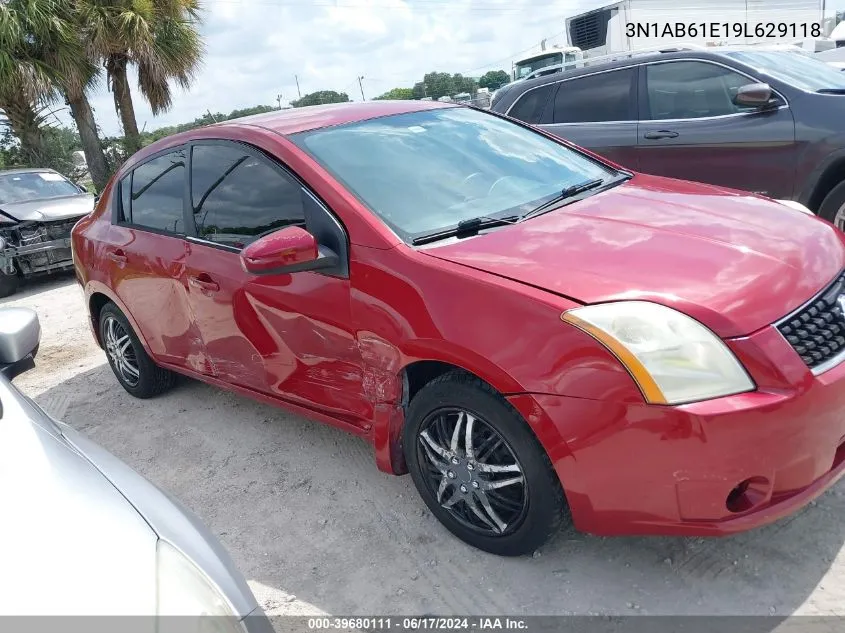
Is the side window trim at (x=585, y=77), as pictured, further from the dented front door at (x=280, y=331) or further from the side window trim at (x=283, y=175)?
the dented front door at (x=280, y=331)

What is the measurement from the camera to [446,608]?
238cm

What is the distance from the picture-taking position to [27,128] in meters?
16.2

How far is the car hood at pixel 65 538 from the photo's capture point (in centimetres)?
135

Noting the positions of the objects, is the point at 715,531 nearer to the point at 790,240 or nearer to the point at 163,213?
the point at 790,240

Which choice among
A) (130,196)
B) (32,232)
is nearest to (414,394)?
(130,196)

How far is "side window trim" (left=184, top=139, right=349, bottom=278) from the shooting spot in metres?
2.72

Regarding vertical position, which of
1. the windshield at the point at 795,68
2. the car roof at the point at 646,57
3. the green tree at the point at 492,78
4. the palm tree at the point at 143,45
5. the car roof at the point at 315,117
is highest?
the palm tree at the point at 143,45

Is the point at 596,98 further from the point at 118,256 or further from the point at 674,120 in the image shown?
the point at 118,256

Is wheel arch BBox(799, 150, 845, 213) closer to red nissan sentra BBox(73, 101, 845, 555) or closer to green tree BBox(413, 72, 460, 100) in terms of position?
red nissan sentra BBox(73, 101, 845, 555)

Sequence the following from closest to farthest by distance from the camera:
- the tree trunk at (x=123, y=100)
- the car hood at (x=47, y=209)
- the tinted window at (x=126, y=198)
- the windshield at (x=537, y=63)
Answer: the tinted window at (x=126, y=198), the car hood at (x=47, y=209), the tree trunk at (x=123, y=100), the windshield at (x=537, y=63)

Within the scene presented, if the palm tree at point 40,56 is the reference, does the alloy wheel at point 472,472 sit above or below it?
below

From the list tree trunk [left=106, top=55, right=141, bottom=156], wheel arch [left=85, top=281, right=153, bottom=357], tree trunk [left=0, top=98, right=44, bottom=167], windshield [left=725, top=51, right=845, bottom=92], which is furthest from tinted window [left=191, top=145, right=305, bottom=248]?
tree trunk [left=0, top=98, right=44, bottom=167]

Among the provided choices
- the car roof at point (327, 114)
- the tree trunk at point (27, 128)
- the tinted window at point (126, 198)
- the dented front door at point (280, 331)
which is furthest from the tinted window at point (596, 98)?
the tree trunk at point (27, 128)

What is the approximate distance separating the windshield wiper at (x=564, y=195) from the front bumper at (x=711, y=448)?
0.94 metres
